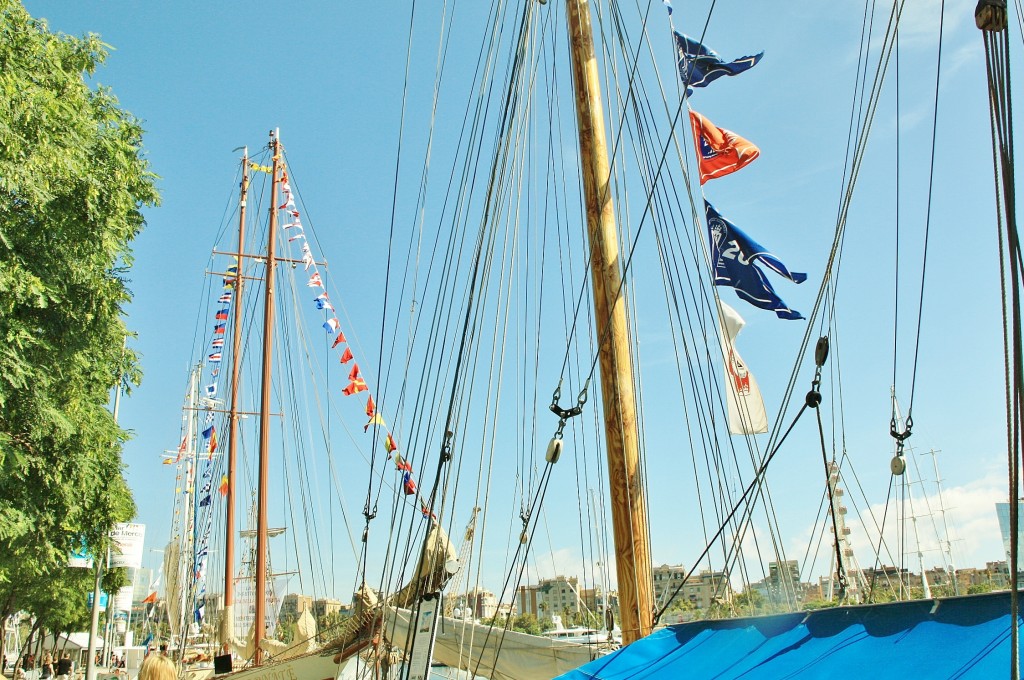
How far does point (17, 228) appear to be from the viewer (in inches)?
434

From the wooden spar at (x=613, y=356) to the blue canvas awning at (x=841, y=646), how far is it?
132 cm

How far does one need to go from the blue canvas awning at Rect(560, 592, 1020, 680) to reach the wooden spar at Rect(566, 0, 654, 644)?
4.32 ft

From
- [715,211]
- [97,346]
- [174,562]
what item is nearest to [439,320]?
[715,211]

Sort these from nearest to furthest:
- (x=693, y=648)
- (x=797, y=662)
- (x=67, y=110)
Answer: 1. (x=797, y=662)
2. (x=693, y=648)
3. (x=67, y=110)

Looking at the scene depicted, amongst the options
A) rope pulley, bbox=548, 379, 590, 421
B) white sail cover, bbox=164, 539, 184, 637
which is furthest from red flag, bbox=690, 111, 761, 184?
white sail cover, bbox=164, 539, 184, 637

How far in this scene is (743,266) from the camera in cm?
930

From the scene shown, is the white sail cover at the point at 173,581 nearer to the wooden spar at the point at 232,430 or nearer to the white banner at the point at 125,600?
the white banner at the point at 125,600

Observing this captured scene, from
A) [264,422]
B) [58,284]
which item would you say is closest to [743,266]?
[58,284]

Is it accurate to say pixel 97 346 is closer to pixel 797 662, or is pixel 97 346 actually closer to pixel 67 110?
pixel 67 110

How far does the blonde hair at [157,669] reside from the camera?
3.65m

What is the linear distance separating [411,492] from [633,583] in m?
10.1

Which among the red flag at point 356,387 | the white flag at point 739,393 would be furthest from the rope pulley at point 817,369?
the red flag at point 356,387

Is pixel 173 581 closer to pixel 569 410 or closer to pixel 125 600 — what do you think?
pixel 125 600

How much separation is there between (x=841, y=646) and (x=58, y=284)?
438 inches
